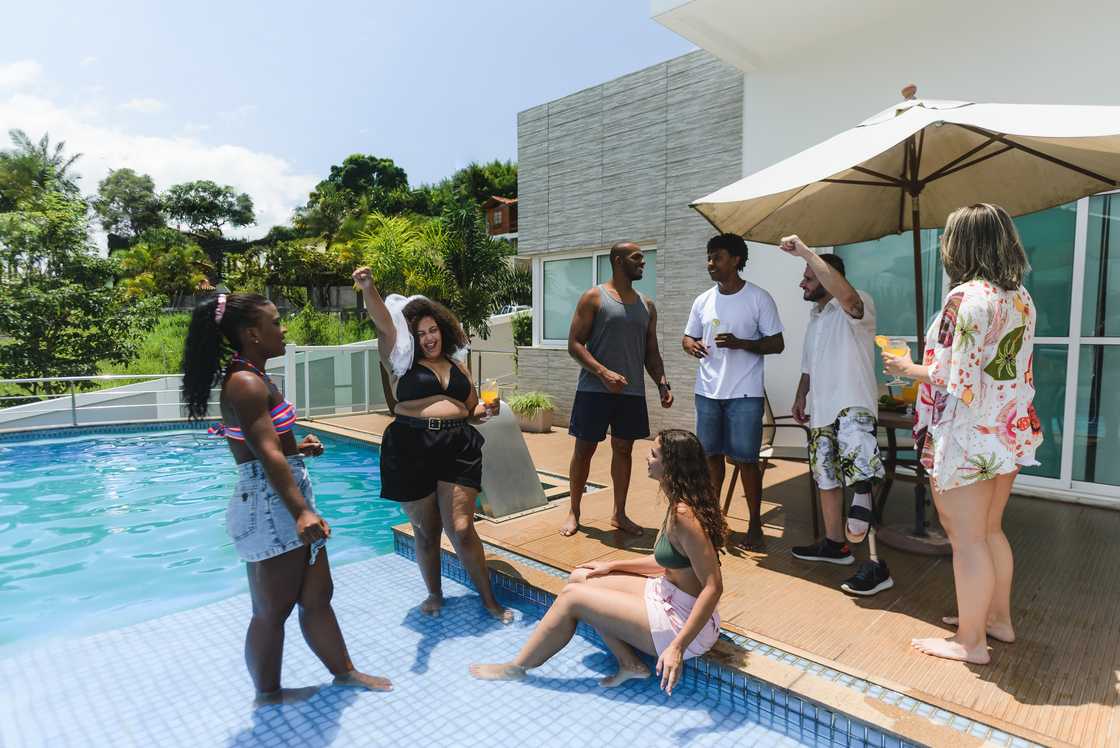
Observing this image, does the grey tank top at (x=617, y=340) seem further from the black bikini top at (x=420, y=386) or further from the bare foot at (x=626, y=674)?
the bare foot at (x=626, y=674)

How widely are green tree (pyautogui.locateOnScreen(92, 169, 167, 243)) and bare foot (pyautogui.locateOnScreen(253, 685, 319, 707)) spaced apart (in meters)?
63.3

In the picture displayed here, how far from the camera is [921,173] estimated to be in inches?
140

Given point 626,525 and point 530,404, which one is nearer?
point 626,525

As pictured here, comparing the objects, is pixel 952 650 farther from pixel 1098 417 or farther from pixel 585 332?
pixel 1098 417

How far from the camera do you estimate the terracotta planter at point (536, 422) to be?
7.88m

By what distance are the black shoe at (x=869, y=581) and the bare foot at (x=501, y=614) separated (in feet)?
5.22

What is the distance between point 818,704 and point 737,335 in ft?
6.03

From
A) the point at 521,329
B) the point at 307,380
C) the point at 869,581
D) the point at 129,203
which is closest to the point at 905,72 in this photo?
the point at 869,581

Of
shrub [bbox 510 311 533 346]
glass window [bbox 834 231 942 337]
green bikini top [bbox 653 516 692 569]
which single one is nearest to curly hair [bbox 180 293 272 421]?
green bikini top [bbox 653 516 692 569]

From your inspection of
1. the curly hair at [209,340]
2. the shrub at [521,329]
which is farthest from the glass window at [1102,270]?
the shrub at [521,329]

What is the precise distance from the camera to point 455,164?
143ft

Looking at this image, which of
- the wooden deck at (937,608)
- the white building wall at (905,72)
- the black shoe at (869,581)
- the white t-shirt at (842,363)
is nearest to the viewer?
the wooden deck at (937,608)

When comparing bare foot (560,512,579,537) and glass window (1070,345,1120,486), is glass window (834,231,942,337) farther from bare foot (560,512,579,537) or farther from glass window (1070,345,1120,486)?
bare foot (560,512,579,537)

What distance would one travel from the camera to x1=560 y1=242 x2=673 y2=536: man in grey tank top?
3.57 meters
